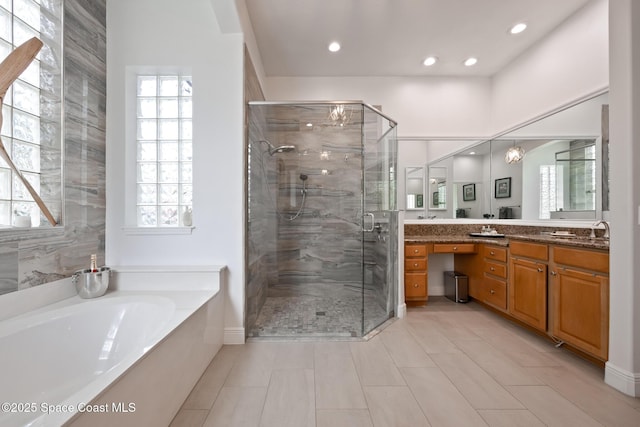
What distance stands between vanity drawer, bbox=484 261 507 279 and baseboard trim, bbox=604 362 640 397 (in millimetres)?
1054

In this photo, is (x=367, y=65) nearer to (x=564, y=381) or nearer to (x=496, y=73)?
(x=496, y=73)

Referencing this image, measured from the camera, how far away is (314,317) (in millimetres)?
2766

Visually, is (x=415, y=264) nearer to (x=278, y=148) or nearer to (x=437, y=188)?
(x=437, y=188)

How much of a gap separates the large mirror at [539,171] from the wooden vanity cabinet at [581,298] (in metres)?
0.75

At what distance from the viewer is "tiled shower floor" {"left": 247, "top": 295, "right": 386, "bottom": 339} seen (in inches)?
95.8

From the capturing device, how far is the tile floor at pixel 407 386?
4.74 ft

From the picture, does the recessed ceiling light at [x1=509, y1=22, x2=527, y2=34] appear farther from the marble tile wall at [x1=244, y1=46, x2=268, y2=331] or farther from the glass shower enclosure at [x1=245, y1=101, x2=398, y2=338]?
the marble tile wall at [x1=244, y1=46, x2=268, y2=331]

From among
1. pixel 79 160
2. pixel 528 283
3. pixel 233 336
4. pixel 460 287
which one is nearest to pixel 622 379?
pixel 528 283

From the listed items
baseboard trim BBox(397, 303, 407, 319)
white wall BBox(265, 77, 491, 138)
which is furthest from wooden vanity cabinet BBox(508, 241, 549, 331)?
white wall BBox(265, 77, 491, 138)

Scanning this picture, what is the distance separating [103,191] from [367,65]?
3.11m

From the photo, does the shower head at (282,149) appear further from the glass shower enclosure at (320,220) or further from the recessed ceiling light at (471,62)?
the recessed ceiling light at (471,62)

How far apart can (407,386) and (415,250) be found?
1.60 metres

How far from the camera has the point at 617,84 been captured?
171cm

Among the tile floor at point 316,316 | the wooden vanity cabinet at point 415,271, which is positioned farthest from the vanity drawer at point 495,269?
the tile floor at point 316,316
